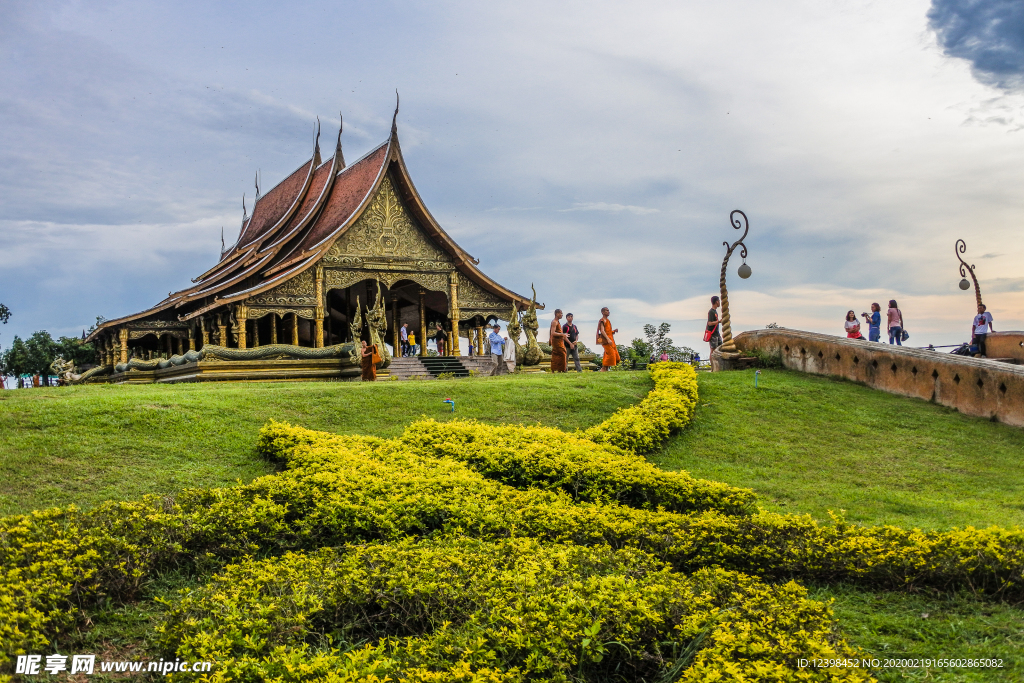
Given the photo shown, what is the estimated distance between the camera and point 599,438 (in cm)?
805

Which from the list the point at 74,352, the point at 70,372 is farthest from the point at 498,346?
the point at 74,352

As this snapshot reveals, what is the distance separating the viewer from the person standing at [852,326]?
15.2 m

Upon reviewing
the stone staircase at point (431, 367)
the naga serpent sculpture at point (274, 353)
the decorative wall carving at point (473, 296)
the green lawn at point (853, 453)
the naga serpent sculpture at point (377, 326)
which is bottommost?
the green lawn at point (853, 453)

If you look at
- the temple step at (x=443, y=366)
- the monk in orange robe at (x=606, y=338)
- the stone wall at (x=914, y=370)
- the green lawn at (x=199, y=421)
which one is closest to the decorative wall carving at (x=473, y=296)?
the temple step at (x=443, y=366)

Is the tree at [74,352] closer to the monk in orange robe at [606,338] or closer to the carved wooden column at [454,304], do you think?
the carved wooden column at [454,304]

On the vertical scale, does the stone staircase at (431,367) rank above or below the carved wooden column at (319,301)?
below

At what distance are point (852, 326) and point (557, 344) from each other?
→ 6006 mm

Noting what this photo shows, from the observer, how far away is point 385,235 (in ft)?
66.9

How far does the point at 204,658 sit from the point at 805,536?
11.6 ft

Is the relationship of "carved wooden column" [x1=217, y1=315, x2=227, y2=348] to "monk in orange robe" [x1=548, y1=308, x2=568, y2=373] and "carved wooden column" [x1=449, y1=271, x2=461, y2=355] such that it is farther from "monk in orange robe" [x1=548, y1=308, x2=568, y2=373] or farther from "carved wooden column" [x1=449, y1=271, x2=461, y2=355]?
"monk in orange robe" [x1=548, y1=308, x2=568, y2=373]

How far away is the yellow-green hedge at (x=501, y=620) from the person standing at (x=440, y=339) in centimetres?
1987

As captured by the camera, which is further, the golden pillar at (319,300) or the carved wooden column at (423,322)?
the carved wooden column at (423,322)

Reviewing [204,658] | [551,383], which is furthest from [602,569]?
[551,383]

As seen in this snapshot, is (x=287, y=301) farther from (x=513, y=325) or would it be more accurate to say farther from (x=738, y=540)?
(x=738, y=540)
